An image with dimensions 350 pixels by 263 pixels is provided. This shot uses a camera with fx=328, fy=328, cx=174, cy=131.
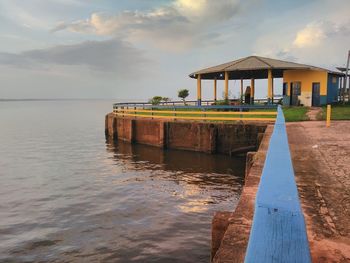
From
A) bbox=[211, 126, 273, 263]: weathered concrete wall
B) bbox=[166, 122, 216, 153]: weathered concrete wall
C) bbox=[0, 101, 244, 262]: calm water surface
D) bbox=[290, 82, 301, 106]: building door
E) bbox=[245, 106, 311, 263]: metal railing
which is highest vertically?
bbox=[290, 82, 301, 106]: building door

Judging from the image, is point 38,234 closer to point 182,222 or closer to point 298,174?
point 182,222

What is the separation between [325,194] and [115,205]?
7.30 meters

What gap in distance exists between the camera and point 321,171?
21.7ft

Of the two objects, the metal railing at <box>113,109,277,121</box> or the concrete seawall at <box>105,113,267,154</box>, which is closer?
the concrete seawall at <box>105,113,267,154</box>

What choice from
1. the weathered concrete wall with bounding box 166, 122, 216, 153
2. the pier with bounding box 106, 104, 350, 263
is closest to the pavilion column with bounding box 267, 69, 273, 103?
the weathered concrete wall with bounding box 166, 122, 216, 153

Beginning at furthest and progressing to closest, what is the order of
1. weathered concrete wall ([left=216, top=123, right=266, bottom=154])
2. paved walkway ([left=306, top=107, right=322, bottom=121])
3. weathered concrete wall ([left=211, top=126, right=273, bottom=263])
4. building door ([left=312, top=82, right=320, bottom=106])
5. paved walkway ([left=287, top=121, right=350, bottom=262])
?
building door ([left=312, top=82, right=320, bottom=106])
paved walkway ([left=306, top=107, right=322, bottom=121])
weathered concrete wall ([left=216, top=123, right=266, bottom=154])
paved walkway ([left=287, top=121, right=350, bottom=262])
weathered concrete wall ([left=211, top=126, right=273, bottom=263])

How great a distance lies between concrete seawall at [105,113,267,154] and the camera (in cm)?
1831

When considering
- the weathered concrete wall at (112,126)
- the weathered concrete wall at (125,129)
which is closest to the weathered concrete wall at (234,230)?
the weathered concrete wall at (125,129)

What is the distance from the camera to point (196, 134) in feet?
64.5

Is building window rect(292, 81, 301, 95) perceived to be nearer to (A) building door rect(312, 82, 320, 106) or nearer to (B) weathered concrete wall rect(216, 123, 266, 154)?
(A) building door rect(312, 82, 320, 106)

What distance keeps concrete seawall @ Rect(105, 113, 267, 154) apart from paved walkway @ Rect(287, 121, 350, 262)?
24.0 feet

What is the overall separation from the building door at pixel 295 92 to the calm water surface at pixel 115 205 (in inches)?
506

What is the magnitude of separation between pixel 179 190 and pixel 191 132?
786 cm

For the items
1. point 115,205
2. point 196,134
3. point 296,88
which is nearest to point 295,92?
point 296,88
